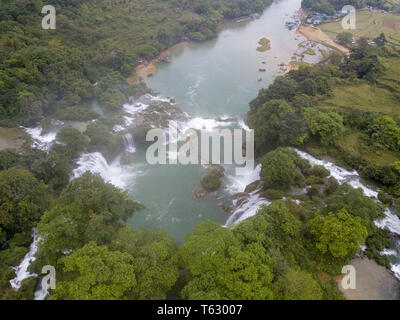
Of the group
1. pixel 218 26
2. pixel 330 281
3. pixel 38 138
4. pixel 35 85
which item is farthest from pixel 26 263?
pixel 218 26

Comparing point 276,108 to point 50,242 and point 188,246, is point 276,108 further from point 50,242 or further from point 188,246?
point 50,242

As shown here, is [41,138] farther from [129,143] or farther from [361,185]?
[361,185]

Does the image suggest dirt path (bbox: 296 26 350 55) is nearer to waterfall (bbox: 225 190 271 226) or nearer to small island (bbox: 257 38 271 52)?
small island (bbox: 257 38 271 52)

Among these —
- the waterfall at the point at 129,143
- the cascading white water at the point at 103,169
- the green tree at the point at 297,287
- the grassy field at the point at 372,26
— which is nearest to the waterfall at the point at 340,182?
the green tree at the point at 297,287

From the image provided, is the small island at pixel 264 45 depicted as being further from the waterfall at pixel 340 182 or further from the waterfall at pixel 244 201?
the waterfall at pixel 244 201

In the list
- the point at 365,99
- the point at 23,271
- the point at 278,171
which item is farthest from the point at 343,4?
the point at 23,271

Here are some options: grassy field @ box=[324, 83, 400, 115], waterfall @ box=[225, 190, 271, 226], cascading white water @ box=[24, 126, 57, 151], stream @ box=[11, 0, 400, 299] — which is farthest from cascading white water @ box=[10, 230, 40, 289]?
grassy field @ box=[324, 83, 400, 115]
